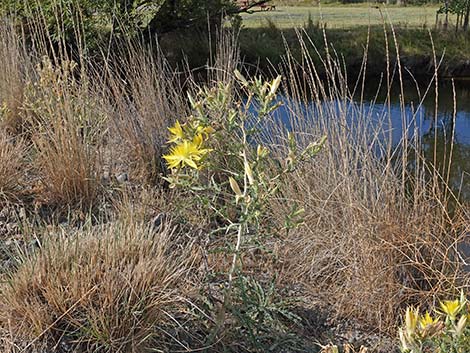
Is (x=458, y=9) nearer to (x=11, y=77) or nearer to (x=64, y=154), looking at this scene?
(x=11, y=77)

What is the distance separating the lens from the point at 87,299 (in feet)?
5.60

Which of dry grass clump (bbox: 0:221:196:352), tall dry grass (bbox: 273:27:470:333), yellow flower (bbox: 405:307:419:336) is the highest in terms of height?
yellow flower (bbox: 405:307:419:336)

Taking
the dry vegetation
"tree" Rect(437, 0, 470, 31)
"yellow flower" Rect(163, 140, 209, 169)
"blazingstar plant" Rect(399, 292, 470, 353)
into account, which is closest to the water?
the dry vegetation

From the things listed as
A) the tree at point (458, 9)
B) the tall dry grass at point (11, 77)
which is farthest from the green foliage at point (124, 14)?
the tree at point (458, 9)

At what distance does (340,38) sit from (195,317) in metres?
8.67

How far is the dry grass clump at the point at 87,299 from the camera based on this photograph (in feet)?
5.55

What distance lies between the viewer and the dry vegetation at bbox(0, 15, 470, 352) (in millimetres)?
1727

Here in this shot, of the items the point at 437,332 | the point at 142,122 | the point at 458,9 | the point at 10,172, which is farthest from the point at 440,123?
the point at 437,332

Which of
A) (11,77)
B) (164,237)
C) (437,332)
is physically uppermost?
(11,77)

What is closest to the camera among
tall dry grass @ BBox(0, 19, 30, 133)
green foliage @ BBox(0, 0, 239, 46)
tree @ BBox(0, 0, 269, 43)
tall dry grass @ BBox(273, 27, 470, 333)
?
tall dry grass @ BBox(273, 27, 470, 333)

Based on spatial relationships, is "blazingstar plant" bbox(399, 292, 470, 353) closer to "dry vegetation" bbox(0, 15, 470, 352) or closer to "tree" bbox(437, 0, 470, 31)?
"dry vegetation" bbox(0, 15, 470, 352)

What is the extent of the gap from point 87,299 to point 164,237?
415 mm

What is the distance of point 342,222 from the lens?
247 centimetres

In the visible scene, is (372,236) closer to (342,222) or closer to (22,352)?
(342,222)
